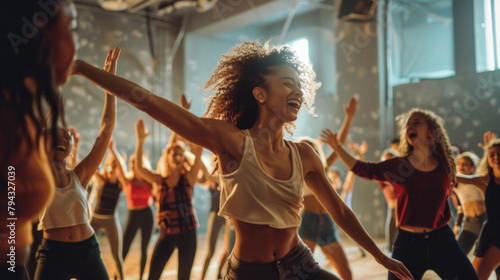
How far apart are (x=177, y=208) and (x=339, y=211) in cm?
191

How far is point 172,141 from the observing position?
3.78 meters

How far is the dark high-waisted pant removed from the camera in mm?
1562

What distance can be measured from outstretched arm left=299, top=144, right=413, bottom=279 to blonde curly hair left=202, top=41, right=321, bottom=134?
274 millimetres

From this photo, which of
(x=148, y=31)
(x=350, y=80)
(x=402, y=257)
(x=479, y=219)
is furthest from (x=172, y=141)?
(x=148, y=31)

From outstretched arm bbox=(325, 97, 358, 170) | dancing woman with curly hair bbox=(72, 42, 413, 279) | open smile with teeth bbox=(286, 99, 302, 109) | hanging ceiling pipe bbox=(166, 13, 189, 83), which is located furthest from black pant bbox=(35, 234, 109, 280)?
hanging ceiling pipe bbox=(166, 13, 189, 83)

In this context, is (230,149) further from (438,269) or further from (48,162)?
(438,269)

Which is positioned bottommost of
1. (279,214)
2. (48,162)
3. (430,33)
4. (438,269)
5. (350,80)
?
(438,269)

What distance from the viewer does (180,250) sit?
331 centimetres

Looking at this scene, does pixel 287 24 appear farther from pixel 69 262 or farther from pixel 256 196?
pixel 256 196

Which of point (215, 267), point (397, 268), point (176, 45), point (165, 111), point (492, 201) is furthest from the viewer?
point (176, 45)

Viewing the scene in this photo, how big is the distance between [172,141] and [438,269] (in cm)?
226

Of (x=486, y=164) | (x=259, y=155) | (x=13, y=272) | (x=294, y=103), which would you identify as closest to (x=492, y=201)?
(x=486, y=164)

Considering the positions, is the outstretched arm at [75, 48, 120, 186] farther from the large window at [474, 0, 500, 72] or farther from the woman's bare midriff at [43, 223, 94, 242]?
the large window at [474, 0, 500, 72]

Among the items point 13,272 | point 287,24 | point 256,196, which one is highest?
point 287,24
